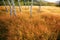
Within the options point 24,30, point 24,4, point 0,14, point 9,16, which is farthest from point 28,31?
point 24,4

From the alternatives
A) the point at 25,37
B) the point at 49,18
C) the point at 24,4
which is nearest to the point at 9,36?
the point at 25,37

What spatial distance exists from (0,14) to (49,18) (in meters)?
1.68

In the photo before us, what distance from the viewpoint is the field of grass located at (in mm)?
6680

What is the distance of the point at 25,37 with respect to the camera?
6.68 metres

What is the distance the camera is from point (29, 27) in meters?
6.88

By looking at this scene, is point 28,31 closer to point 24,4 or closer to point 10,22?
point 10,22

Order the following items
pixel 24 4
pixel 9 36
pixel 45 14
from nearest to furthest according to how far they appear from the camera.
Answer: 1. pixel 9 36
2. pixel 45 14
3. pixel 24 4

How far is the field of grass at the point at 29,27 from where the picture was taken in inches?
263

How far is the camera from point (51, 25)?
23.0 feet

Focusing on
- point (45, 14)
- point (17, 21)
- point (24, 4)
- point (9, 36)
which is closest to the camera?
point (9, 36)

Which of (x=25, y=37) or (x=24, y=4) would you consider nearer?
(x=25, y=37)

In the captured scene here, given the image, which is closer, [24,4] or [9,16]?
[9,16]

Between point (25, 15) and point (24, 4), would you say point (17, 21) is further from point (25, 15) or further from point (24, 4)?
point (24, 4)

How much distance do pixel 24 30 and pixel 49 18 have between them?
106 centimetres
